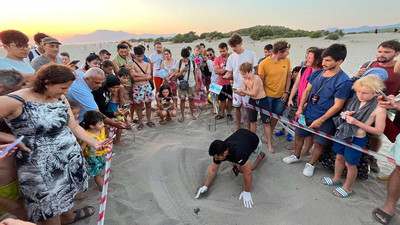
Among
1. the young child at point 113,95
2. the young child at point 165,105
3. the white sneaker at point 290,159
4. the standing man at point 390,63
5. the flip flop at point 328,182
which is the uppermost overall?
the standing man at point 390,63

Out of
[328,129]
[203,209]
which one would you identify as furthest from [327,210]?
[203,209]

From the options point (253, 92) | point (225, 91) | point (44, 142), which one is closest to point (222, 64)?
point (225, 91)

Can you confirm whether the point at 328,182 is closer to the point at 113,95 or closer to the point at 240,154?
the point at 240,154

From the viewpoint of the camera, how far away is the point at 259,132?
481 cm

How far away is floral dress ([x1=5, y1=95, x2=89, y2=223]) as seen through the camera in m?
1.79

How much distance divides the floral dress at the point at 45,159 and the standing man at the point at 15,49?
1.20 metres

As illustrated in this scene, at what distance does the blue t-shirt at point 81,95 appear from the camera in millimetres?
2871

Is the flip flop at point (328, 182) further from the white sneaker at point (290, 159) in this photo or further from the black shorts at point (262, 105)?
the black shorts at point (262, 105)

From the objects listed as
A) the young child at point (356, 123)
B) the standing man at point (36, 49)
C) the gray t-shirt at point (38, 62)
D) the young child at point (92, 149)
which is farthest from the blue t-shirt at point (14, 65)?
the young child at point (356, 123)

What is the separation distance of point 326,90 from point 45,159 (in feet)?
11.6

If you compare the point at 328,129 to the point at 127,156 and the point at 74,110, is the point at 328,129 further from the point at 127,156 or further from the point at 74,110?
the point at 74,110

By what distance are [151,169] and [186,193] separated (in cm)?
77

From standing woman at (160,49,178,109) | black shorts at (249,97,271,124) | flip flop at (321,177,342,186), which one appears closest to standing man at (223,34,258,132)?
black shorts at (249,97,271,124)

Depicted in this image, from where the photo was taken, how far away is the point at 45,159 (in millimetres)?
1892
